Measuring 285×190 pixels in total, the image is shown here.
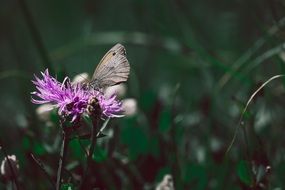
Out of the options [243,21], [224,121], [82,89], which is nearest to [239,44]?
[243,21]

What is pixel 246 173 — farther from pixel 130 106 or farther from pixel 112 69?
pixel 130 106

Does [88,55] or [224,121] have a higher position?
[88,55]

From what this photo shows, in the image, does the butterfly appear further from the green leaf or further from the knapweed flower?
the green leaf

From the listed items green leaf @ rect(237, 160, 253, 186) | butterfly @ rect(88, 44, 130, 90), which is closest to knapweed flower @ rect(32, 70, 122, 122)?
butterfly @ rect(88, 44, 130, 90)

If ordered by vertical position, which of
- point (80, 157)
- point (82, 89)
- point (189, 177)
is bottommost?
point (189, 177)

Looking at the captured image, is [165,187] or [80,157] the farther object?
[80,157]

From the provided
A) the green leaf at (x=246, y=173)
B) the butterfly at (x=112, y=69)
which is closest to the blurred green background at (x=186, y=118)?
the green leaf at (x=246, y=173)

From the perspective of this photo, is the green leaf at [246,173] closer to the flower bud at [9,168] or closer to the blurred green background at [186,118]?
the blurred green background at [186,118]

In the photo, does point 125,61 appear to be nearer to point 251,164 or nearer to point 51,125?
point 251,164
